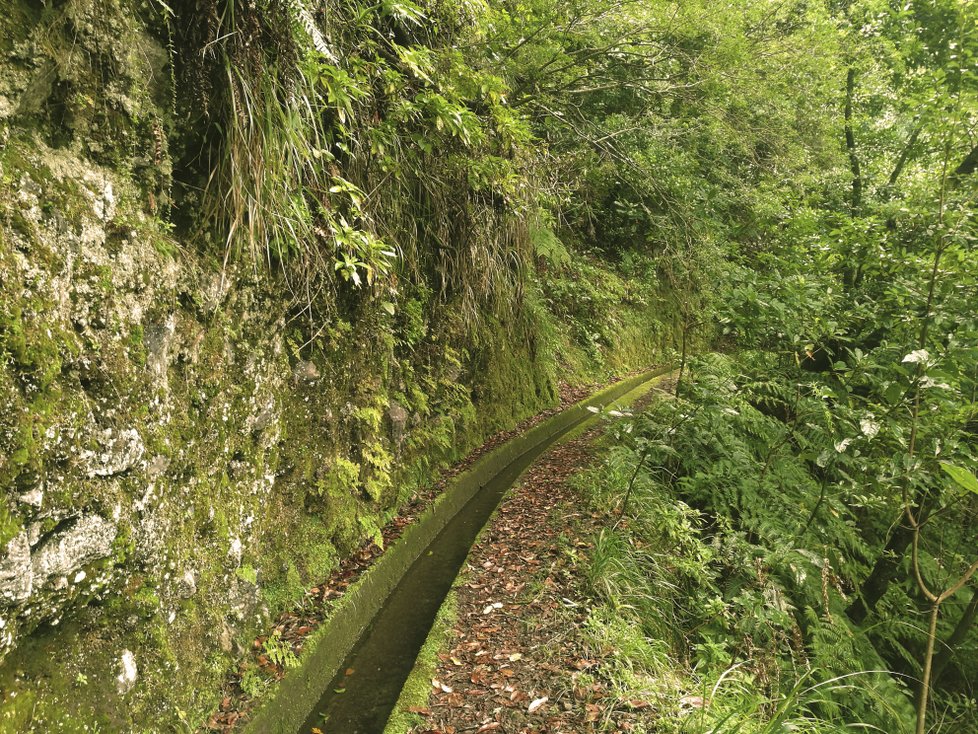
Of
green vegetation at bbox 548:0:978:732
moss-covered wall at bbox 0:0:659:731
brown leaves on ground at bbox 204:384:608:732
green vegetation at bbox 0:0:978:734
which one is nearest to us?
moss-covered wall at bbox 0:0:659:731

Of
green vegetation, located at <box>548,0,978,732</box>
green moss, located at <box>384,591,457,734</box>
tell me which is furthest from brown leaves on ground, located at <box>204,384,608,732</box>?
green vegetation, located at <box>548,0,978,732</box>

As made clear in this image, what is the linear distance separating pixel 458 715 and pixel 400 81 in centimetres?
500

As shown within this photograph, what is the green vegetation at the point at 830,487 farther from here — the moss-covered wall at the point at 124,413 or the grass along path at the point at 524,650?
the moss-covered wall at the point at 124,413

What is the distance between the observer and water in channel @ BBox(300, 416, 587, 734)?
3559 mm

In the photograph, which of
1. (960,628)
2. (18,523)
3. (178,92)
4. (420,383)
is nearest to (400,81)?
(178,92)

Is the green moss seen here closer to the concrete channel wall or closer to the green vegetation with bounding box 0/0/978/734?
the concrete channel wall

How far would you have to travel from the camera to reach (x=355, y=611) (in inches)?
171

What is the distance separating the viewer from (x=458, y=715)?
10.8ft

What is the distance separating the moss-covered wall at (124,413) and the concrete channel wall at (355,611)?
0.37 metres

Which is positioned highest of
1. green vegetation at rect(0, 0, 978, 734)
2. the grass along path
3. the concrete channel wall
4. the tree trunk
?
green vegetation at rect(0, 0, 978, 734)

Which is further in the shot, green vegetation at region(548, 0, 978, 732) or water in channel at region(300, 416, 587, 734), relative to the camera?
green vegetation at region(548, 0, 978, 732)

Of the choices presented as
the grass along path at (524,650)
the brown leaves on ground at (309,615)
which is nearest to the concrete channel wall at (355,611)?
the brown leaves on ground at (309,615)

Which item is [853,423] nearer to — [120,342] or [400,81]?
[400,81]

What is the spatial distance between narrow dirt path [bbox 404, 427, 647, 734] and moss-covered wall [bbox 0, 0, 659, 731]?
134 centimetres
